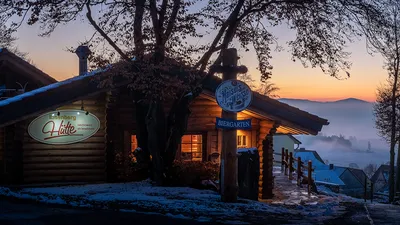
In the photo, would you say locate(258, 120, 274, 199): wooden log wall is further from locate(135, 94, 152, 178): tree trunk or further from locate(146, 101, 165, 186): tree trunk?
locate(146, 101, 165, 186): tree trunk

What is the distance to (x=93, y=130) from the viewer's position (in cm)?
1673

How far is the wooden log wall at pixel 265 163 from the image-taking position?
1792cm

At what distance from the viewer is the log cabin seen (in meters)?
15.8

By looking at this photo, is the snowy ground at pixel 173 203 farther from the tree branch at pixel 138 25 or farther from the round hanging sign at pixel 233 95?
the tree branch at pixel 138 25

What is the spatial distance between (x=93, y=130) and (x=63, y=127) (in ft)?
3.15

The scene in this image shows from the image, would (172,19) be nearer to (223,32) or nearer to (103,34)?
(223,32)

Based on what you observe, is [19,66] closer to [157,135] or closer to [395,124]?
[157,135]

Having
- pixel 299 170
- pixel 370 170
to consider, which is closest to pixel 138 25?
pixel 299 170

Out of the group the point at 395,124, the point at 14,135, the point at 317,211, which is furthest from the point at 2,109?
the point at 395,124

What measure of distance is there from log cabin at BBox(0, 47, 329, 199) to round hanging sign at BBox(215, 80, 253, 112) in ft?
13.7

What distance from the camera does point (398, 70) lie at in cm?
3688

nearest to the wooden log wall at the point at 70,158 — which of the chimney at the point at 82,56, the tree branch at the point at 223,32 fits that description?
the chimney at the point at 82,56

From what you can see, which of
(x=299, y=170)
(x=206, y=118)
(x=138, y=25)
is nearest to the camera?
(x=138, y=25)

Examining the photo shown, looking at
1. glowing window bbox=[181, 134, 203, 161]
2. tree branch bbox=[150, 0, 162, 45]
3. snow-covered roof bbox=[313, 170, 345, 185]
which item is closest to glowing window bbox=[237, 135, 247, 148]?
glowing window bbox=[181, 134, 203, 161]
